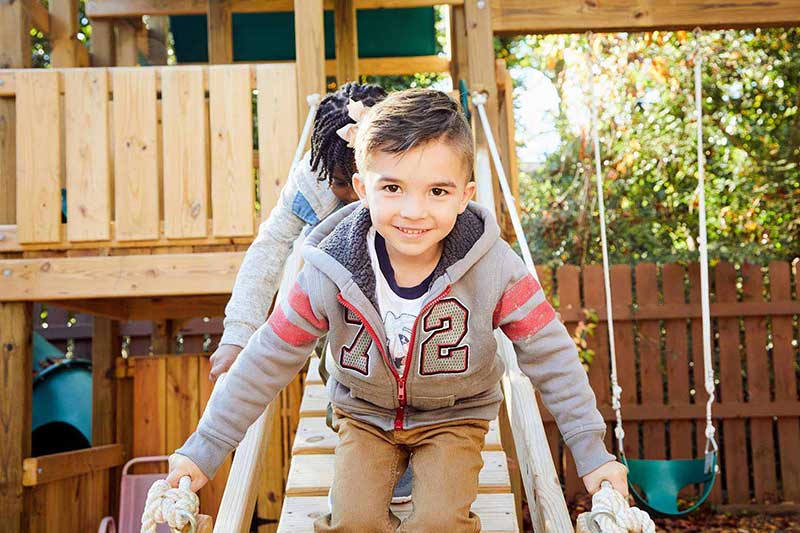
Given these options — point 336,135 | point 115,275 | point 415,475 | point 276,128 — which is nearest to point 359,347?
point 415,475

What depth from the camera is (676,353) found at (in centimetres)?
676

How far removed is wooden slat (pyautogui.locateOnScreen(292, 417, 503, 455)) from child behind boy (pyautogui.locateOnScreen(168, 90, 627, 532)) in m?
0.73

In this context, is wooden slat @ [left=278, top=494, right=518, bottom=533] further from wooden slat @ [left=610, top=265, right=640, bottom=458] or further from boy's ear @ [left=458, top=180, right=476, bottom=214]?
wooden slat @ [left=610, top=265, right=640, bottom=458]

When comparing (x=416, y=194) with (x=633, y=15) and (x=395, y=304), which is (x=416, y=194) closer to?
(x=395, y=304)

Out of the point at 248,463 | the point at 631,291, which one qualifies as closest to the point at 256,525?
the point at 631,291

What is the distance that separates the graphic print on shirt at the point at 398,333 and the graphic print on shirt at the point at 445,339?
0.15 ft

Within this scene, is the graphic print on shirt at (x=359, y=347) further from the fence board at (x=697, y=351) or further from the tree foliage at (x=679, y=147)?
the tree foliage at (x=679, y=147)

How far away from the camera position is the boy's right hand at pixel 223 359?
2.53 metres

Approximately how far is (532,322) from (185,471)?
2.72 ft

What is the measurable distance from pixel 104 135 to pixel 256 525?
279cm

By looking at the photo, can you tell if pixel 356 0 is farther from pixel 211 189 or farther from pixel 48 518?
pixel 48 518

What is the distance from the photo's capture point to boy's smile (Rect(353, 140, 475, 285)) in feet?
6.19

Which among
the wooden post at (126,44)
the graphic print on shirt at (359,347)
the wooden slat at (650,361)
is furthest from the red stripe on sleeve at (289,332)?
the wooden post at (126,44)

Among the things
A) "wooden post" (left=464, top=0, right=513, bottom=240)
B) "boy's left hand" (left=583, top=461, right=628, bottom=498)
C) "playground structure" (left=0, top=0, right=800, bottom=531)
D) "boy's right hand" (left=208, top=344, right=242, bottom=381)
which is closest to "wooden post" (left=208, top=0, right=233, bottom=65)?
"playground structure" (left=0, top=0, right=800, bottom=531)
